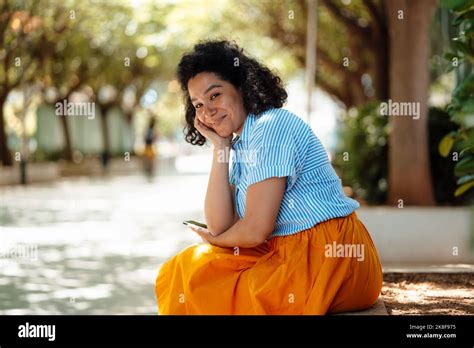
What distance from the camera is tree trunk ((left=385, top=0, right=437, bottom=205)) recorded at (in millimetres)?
10812

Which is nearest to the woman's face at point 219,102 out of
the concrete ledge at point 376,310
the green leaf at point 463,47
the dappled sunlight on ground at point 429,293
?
the concrete ledge at point 376,310

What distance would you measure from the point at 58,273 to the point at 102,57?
25.9 metres

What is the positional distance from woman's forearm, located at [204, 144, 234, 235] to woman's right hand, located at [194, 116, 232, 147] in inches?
5.0

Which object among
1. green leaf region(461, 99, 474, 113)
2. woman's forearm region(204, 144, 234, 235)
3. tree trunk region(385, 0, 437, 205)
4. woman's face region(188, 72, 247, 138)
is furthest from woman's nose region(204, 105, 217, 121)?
tree trunk region(385, 0, 437, 205)

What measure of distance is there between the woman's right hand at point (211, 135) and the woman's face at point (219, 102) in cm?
3

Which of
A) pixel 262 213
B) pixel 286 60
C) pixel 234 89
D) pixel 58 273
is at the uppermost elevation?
pixel 286 60

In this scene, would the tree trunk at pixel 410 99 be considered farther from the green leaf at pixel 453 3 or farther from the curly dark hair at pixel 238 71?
the curly dark hair at pixel 238 71

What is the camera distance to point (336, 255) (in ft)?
12.6

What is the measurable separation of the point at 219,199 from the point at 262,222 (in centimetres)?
32

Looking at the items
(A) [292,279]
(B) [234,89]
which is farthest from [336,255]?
(B) [234,89]

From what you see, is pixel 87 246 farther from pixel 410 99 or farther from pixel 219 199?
pixel 219 199

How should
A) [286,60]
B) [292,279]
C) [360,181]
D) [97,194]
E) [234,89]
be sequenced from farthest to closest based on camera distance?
1. [286,60]
2. [97,194]
3. [360,181]
4. [234,89]
5. [292,279]
